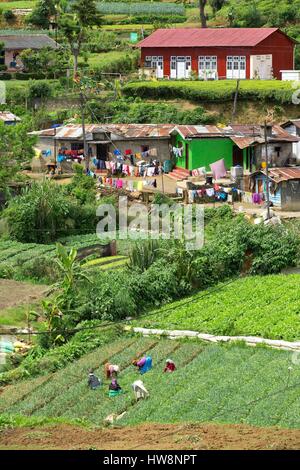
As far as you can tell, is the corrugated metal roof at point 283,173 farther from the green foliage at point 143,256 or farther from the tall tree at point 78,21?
the tall tree at point 78,21

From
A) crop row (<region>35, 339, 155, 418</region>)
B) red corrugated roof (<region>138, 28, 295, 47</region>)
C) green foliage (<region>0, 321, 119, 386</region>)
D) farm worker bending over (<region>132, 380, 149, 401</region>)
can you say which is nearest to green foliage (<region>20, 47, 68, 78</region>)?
red corrugated roof (<region>138, 28, 295, 47</region>)

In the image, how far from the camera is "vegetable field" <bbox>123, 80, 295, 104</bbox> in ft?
175

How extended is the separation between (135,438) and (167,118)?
34166 millimetres

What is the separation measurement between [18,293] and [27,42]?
109ft

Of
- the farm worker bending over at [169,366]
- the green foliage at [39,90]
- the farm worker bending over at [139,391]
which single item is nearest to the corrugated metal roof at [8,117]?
the green foliage at [39,90]

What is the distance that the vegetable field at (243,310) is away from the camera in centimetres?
2933

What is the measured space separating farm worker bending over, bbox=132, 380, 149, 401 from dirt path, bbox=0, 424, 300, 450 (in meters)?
2.28

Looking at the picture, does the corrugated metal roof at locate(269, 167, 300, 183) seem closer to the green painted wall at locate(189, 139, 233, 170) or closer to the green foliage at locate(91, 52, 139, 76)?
the green painted wall at locate(189, 139, 233, 170)

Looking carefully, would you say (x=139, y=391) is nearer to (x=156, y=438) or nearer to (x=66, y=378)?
(x=66, y=378)

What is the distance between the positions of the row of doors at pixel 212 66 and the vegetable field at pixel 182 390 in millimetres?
31176

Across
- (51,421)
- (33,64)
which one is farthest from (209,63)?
(51,421)

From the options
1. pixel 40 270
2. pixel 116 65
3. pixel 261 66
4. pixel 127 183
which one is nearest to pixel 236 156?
pixel 127 183

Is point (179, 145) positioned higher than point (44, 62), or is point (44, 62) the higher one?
point (44, 62)

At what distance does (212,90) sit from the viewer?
179ft
